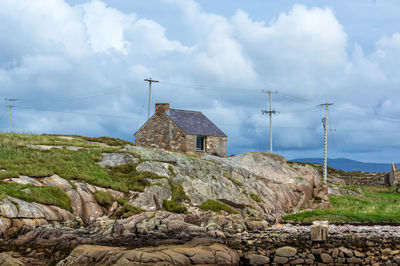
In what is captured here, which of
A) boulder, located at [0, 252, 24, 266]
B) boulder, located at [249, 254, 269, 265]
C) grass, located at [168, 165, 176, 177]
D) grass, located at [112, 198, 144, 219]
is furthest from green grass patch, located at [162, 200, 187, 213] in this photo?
boulder, located at [0, 252, 24, 266]

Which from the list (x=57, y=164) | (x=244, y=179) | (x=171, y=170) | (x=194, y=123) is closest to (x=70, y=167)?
(x=57, y=164)

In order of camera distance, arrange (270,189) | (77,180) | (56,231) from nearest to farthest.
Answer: (56,231) → (77,180) → (270,189)

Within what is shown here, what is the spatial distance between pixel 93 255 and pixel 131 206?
27.3ft

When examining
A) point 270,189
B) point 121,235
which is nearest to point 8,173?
point 121,235

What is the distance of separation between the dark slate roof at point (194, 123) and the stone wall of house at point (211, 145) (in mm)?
531

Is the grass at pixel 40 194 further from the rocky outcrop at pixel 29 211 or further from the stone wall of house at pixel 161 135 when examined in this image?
the stone wall of house at pixel 161 135

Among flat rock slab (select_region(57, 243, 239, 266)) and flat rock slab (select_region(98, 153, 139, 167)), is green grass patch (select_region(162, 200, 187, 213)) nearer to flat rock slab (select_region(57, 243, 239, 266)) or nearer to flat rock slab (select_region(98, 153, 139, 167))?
flat rock slab (select_region(98, 153, 139, 167))

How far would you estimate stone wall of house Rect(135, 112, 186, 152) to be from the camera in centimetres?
5403

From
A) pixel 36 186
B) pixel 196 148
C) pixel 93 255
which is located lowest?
pixel 93 255

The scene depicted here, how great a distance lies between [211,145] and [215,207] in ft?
86.3

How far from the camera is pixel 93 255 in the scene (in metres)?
18.9

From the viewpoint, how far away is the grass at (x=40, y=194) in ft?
78.6

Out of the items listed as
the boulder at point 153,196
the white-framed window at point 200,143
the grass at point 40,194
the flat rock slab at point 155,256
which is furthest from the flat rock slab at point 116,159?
the white-framed window at point 200,143

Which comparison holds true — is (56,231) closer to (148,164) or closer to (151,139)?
(148,164)
